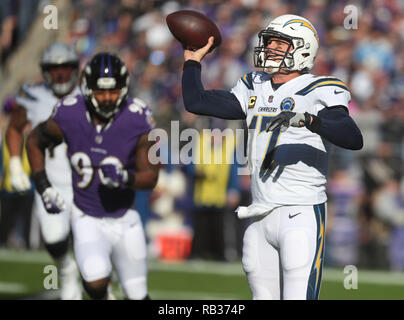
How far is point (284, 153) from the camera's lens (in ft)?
13.8

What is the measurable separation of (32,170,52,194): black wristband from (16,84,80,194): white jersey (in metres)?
0.82

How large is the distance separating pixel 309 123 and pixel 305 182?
0.43m

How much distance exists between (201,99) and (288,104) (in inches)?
17.9

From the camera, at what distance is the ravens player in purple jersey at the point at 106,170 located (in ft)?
16.3

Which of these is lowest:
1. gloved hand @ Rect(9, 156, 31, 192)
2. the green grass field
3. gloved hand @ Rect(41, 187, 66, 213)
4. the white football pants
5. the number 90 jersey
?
the green grass field

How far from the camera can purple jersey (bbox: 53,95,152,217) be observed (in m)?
5.09

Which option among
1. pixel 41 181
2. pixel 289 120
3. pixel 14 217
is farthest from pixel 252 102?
pixel 14 217

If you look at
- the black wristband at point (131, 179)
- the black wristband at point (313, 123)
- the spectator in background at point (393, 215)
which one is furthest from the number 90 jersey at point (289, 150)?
the spectator in background at point (393, 215)

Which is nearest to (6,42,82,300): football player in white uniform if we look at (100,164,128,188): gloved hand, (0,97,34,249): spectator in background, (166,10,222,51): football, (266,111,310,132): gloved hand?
(100,164,128,188): gloved hand

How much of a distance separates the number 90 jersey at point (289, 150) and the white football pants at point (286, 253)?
79mm

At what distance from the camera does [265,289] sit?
4172 millimetres

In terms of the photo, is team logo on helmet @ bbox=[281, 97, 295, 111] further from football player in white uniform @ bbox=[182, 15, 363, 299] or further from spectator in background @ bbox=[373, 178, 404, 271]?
spectator in background @ bbox=[373, 178, 404, 271]
